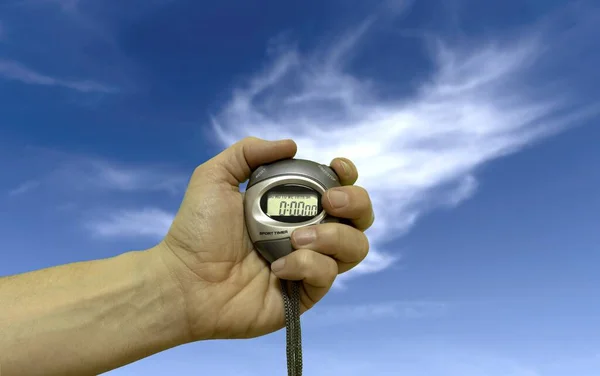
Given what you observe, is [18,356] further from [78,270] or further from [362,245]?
[362,245]

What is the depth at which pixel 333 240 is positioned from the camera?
3758 mm

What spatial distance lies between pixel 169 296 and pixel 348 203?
131cm

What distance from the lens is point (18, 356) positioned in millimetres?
3762

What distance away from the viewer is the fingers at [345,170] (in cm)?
409

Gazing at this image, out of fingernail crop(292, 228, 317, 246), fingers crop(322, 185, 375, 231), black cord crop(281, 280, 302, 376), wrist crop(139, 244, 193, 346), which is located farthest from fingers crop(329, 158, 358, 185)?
wrist crop(139, 244, 193, 346)

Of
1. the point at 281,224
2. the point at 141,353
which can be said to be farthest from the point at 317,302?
the point at 141,353

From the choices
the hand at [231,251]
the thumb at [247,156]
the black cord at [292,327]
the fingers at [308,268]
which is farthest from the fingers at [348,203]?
the black cord at [292,327]

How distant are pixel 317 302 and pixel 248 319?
1.53 ft

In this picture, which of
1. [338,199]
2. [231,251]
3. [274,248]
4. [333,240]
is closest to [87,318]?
[231,251]

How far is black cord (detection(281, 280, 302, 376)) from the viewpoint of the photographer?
3.75 metres

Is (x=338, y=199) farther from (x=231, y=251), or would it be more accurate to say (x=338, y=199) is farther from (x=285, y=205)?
(x=231, y=251)

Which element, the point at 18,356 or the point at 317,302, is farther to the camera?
the point at 317,302

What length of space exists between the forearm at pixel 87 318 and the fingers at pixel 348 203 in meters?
1.15

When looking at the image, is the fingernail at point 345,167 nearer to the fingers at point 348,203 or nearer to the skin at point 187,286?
the skin at point 187,286
